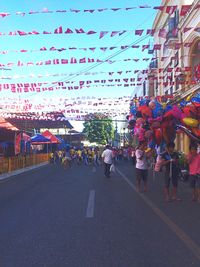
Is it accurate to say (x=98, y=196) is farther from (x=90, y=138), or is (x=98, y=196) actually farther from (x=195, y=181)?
(x=90, y=138)

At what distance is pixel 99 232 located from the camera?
7.47m

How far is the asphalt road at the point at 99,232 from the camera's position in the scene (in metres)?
5.77

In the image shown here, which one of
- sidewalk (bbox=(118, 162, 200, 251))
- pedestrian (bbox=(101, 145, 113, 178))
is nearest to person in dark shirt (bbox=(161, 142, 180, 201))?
sidewalk (bbox=(118, 162, 200, 251))

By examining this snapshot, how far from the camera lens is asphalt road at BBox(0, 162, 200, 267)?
5766mm

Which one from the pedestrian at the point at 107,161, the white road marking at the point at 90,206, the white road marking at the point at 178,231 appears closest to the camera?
the white road marking at the point at 178,231

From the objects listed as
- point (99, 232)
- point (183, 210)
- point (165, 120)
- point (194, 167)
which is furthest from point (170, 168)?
point (99, 232)

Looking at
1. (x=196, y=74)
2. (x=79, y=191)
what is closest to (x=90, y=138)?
(x=196, y=74)

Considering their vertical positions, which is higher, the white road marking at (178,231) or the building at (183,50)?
the building at (183,50)

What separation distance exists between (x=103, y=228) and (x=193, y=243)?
1.93m

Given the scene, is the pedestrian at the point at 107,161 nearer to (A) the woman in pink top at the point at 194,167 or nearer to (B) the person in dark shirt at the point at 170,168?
(A) the woman in pink top at the point at 194,167

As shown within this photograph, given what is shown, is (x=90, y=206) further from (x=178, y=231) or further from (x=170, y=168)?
(x=178, y=231)

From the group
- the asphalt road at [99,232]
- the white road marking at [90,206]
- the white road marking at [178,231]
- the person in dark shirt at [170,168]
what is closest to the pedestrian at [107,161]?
the white road marking at [90,206]

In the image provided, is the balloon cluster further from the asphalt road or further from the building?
the building

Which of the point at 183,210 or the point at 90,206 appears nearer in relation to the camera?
the point at 183,210
